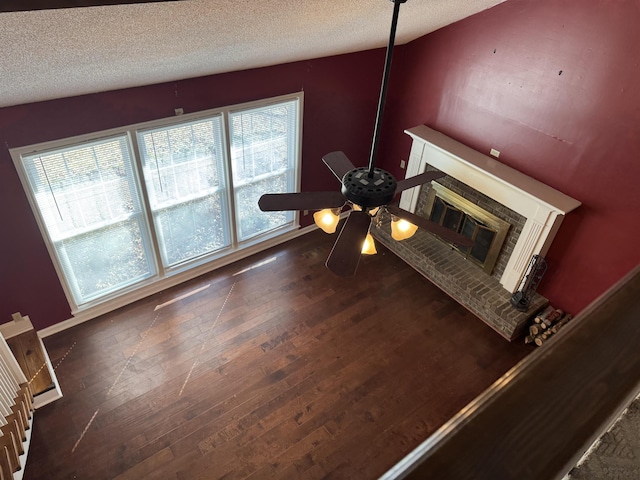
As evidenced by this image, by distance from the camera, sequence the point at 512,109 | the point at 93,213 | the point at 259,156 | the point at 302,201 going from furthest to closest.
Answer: the point at 259,156, the point at 512,109, the point at 93,213, the point at 302,201

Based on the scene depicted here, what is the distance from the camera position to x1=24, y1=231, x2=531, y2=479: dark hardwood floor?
12.0 feet

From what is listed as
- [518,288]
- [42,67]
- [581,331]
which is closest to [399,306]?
[518,288]

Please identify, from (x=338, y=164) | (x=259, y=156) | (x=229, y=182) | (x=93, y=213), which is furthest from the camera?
(x=259, y=156)

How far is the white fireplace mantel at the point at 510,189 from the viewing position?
4.29 meters

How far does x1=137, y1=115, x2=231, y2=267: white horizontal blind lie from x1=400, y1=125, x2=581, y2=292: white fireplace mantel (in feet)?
7.82

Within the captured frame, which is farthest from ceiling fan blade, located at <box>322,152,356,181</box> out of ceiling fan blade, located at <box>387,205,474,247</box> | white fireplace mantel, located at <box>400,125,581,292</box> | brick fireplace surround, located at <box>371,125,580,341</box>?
white fireplace mantel, located at <box>400,125,581,292</box>

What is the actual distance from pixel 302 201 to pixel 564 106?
2.98 m

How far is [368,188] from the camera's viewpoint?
2291 mm

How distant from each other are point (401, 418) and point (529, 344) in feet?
5.97

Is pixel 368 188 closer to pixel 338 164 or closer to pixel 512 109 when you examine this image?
pixel 338 164

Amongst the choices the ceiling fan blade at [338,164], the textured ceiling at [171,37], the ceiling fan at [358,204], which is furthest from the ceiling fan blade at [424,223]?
the textured ceiling at [171,37]

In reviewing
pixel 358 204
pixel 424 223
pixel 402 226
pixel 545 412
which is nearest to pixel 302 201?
pixel 358 204

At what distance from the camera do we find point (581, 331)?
1.51ft

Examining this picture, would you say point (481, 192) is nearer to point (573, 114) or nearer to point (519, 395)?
point (573, 114)
